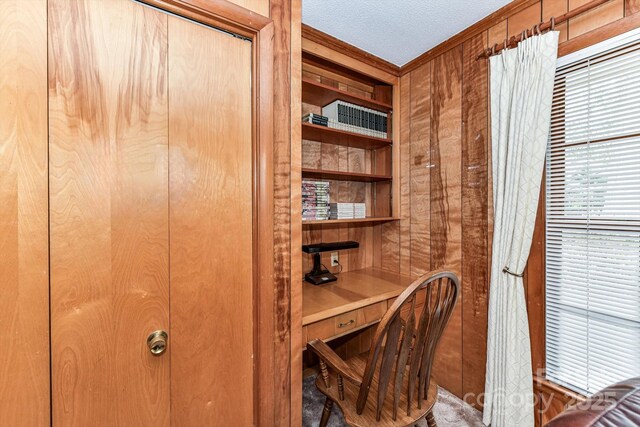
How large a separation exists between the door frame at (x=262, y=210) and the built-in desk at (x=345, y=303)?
428 mm

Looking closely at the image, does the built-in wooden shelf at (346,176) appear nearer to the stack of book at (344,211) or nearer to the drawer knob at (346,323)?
the stack of book at (344,211)

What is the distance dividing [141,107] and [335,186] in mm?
1583

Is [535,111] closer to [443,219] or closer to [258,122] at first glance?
[443,219]

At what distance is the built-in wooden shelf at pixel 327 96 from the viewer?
1846mm

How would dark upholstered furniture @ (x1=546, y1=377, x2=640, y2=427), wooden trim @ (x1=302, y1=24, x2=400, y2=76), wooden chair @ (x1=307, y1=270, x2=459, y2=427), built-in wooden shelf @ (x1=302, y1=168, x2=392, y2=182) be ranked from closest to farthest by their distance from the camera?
dark upholstered furniture @ (x1=546, y1=377, x2=640, y2=427) → wooden chair @ (x1=307, y1=270, x2=459, y2=427) → wooden trim @ (x1=302, y1=24, x2=400, y2=76) → built-in wooden shelf @ (x1=302, y1=168, x2=392, y2=182)

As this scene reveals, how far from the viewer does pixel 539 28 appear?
56.3 inches

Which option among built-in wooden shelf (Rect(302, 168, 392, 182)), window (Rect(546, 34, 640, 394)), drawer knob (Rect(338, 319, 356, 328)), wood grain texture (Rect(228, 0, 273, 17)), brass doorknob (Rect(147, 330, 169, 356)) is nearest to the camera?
brass doorknob (Rect(147, 330, 169, 356))

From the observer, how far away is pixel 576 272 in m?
1.39

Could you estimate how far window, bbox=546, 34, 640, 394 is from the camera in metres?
1.23

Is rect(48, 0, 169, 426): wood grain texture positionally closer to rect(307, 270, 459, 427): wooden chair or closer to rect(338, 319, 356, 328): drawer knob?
rect(307, 270, 459, 427): wooden chair

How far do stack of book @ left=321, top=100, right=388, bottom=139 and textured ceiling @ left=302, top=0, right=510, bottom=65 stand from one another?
430mm

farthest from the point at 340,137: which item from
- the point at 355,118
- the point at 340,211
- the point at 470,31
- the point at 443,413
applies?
the point at 443,413

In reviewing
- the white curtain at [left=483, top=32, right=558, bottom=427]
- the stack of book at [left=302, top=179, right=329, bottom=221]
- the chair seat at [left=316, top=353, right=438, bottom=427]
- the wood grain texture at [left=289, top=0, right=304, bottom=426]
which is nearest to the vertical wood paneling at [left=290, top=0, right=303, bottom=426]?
the wood grain texture at [left=289, top=0, right=304, bottom=426]

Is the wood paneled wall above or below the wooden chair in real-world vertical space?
above
